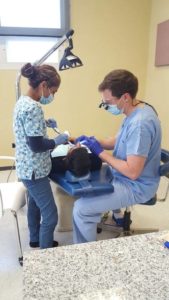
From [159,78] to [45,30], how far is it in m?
1.37

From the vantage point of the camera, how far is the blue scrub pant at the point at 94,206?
1.42 metres

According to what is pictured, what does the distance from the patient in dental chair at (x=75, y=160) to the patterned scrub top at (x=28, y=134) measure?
69 millimetres

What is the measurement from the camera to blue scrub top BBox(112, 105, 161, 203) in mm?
1354

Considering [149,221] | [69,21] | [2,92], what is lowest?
[149,221]

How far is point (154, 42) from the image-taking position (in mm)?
3137

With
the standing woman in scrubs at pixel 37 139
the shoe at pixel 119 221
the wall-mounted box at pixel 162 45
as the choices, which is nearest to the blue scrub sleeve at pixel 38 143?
the standing woman in scrubs at pixel 37 139

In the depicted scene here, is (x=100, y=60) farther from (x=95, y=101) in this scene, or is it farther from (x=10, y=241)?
(x=10, y=241)

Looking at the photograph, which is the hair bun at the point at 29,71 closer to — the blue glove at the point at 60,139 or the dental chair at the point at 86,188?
the blue glove at the point at 60,139

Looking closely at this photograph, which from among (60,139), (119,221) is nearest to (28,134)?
(60,139)

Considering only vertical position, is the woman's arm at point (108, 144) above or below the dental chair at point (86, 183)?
above

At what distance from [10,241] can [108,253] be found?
53.9 inches

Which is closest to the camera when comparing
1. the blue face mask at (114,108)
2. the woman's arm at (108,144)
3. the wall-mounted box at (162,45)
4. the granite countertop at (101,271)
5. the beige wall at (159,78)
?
the granite countertop at (101,271)

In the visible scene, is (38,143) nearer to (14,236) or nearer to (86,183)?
(86,183)

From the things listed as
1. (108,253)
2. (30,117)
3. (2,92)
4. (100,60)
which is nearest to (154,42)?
(100,60)
